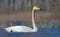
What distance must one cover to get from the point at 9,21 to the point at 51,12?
0.77 m

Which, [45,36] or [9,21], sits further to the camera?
[9,21]

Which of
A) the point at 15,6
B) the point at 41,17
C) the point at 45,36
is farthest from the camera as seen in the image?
the point at 15,6

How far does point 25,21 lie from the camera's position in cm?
375

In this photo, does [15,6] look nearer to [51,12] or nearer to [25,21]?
[25,21]

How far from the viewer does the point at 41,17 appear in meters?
3.72

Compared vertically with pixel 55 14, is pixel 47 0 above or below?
above

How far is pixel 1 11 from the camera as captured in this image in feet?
12.9

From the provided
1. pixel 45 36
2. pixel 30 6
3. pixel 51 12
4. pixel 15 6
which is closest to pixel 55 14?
pixel 51 12

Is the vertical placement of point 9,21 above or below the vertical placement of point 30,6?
below

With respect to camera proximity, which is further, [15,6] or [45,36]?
[15,6]

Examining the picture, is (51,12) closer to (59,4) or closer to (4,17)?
(59,4)

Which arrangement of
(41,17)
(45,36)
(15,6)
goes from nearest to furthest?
(45,36)
(41,17)
(15,6)

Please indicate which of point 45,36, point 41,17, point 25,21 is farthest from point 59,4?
point 45,36

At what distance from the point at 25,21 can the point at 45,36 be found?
2.21 m
